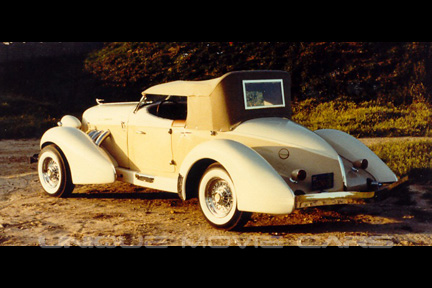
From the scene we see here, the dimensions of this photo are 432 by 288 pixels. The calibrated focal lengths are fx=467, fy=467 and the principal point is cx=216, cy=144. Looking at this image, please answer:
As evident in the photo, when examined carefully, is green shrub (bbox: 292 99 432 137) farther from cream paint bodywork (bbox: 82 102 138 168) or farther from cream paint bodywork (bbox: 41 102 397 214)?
cream paint bodywork (bbox: 82 102 138 168)

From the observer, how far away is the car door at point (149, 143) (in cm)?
629

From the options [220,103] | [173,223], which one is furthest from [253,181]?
[173,223]

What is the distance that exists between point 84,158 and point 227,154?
265cm

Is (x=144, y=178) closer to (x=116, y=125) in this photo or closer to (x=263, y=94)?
(x=116, y=125)

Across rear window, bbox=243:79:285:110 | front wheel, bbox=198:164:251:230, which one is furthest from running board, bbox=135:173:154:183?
rear window, bbox=243:79:285:110

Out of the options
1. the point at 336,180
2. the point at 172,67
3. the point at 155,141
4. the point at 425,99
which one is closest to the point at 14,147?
the point at 172,67

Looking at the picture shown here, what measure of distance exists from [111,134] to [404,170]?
16.4ft

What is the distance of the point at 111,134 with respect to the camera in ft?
23.5

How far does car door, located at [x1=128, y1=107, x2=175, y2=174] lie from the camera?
6.29 meters

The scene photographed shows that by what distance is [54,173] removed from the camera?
23.9ft

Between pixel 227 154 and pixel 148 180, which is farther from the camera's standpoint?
pixel 148 180

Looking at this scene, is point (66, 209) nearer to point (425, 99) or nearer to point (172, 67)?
point (172, 67)

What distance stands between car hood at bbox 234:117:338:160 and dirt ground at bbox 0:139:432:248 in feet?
3.16

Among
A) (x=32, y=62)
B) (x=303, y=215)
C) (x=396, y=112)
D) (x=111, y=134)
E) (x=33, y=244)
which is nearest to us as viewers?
(x=33, y=244)
